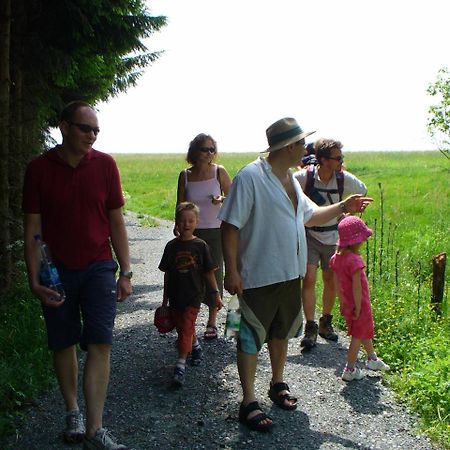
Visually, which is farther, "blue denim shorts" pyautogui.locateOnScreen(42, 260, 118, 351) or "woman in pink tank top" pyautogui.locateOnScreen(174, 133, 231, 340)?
"woman in pink tank top" pyautogui.locateOnScreen(174, 133, 231, 340)

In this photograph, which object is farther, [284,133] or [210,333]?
[210,333]

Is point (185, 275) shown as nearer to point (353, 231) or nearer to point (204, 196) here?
point (204, 196)

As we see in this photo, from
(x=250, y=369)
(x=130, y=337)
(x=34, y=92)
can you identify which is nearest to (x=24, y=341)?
(x=130, y=337)

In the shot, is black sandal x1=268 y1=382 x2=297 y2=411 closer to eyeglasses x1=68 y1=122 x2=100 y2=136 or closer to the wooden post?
eyeglasses x1=68 y1=122 x2=100 y2=136

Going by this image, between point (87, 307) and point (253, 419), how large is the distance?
1405mm

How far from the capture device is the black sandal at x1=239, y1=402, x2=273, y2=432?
4.42 metres

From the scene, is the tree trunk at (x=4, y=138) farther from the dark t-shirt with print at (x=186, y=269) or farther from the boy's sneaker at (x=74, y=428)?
the boy's sneaker at (x=74, y=428)

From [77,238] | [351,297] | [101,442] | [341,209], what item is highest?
[341,209]

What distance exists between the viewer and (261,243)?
14.9 feet

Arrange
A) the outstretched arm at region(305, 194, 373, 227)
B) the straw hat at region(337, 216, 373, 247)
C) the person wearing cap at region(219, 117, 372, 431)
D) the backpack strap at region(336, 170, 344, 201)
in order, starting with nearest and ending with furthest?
the person wearing cap at region(219, 117, 372, 431) < the outstretched arm at region(305, 194, 373, 227) < the straw hat at region(337, 216, 373, 247) < the backpack strap at region(336, 170, 344, 201)

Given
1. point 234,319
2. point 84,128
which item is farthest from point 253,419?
point 84,128

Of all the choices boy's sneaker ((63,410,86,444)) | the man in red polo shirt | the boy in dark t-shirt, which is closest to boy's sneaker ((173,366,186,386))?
the boy in dark t-shirt

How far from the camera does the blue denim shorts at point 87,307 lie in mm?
4008

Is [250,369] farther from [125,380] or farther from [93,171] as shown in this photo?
[93,171]
